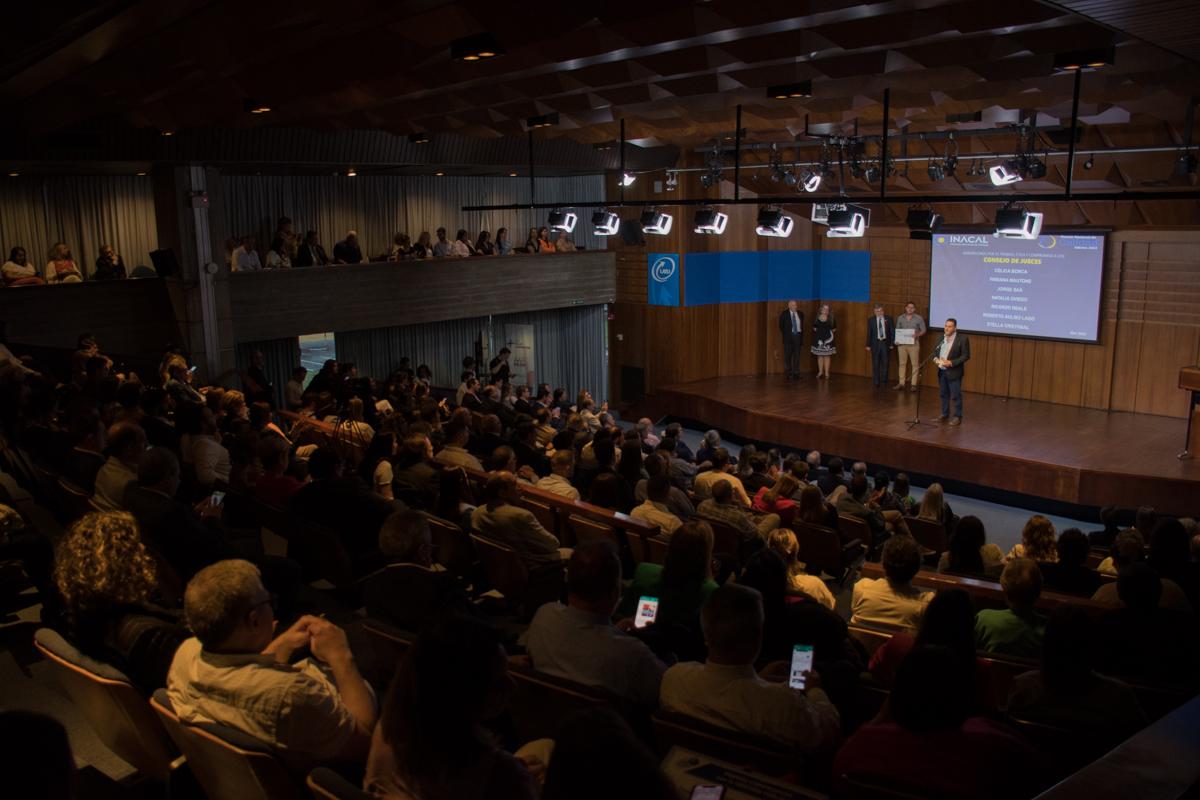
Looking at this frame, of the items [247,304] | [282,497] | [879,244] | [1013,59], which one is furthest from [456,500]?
[879,244]

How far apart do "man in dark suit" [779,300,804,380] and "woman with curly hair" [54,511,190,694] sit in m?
14.4

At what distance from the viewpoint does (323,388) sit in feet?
35.7

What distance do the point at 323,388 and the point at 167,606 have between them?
23.3 feet

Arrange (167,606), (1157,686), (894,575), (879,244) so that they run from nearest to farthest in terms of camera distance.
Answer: (1157,686) → (167,606) → (894,575) → (879,244)

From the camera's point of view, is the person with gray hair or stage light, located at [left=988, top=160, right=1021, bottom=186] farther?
stage light, located at [left=988, top=160, right=1021, bottom=186]

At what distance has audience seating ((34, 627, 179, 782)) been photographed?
268 cm

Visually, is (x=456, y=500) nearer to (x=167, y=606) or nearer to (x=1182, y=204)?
(x=167, y=606)

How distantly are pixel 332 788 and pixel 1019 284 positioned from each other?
14.6 meters

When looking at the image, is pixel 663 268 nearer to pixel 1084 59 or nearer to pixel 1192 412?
pixel 1192 412

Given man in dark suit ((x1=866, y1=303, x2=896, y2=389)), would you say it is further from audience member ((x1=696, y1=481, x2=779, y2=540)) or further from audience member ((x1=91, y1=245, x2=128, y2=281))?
audience member ((x1=91, y1=245, x2=128, y2=281))

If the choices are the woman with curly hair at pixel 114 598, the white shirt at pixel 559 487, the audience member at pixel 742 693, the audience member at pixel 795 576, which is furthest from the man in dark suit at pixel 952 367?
the woman with curly hair at pixel 114 598

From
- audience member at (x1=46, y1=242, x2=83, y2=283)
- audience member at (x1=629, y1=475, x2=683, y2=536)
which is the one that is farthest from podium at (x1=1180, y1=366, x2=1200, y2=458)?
audience member at (x1=46, y1=242, x2=83, y2=283)

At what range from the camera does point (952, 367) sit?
506 inches

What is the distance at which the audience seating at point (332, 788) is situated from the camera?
2066mm
